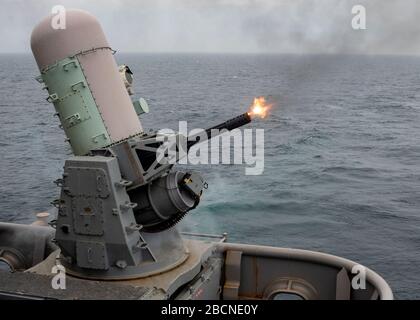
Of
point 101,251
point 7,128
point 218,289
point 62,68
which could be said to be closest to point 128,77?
point 62,68

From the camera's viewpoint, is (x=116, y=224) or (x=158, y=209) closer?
(x=116, y=224)

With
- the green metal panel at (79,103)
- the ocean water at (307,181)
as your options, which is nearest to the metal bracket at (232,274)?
the ocean water at (307,181)

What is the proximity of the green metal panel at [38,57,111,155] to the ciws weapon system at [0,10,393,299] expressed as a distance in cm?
1

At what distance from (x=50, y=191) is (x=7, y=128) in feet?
70.3

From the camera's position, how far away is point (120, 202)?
25.8 feet

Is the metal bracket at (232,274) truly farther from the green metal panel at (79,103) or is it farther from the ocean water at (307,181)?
the green metal panel at (79,103)

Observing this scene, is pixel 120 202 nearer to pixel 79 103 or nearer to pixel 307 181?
pixel 79 103

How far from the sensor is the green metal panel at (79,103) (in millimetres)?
8445

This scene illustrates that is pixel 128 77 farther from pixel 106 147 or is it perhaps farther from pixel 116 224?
pixel 116 224

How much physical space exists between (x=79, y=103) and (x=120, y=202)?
1.70m

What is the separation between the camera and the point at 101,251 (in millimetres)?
7957

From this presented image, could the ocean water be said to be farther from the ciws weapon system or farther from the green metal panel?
the green metal panel

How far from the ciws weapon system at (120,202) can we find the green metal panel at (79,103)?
0.6 inches

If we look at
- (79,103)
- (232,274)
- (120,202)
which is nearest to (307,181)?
(232,274)
